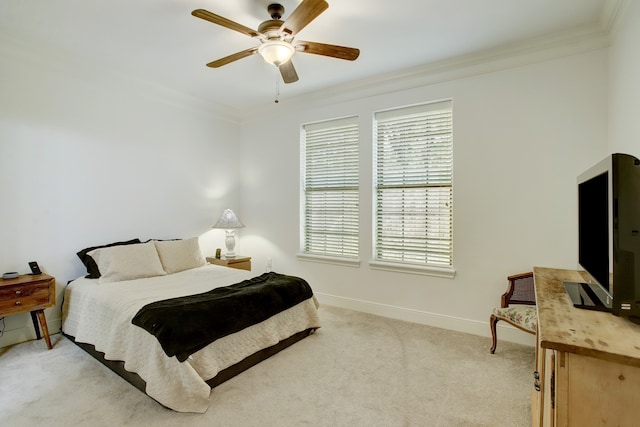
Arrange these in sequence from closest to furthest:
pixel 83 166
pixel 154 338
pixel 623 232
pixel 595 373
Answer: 1. pixel 595 373
2. pixel 623 232
3. pixel 154 338
4. pixel 83 166

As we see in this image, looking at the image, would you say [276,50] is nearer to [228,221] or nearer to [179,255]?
[179,255]

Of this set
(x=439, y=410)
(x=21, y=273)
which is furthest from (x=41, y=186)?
(x=439, y=410)

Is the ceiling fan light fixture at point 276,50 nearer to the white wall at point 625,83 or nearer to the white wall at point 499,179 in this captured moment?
the white wall at point 499,179

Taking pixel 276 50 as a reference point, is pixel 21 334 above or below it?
below

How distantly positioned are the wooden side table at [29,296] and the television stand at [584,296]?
3.74m

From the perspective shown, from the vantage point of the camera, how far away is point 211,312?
2.24 meters

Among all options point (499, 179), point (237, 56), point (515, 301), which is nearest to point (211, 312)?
point (237, 56)

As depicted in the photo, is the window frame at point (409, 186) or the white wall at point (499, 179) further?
the window frame at point (409, 186)

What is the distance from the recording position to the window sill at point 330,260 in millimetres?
3912

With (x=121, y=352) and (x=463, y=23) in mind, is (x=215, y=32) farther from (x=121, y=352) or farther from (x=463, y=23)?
(x=121, y=352)

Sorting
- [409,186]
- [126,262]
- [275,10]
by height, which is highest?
[275,10]

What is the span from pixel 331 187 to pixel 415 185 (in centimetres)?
112

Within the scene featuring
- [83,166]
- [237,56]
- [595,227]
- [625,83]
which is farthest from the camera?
[83,166]

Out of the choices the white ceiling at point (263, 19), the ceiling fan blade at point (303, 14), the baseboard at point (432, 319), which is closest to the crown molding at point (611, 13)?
the white ceiling at point (263, 19)
